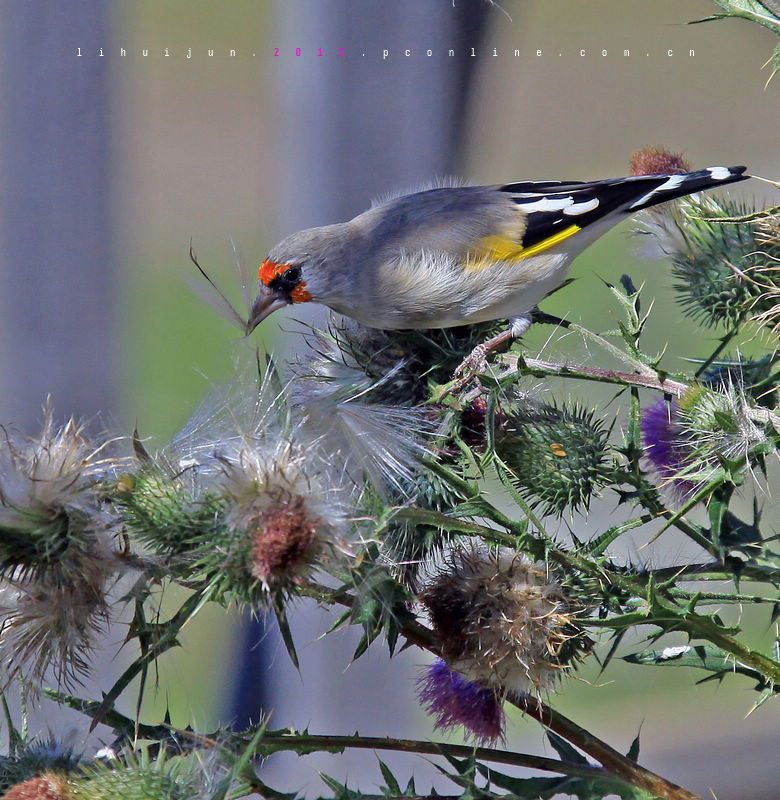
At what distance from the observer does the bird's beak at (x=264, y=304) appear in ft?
4.71

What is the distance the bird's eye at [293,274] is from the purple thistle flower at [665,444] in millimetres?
640

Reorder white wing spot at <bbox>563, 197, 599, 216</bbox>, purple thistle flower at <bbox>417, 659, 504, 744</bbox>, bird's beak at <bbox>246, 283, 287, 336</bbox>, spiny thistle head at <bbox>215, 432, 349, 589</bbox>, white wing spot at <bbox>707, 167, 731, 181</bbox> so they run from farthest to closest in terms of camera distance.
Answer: white wing spot at <bbox>563, 197, 599, 216</bbox>
bird's beak at <bbox>246, 283, 287, 336</bbox>
white wing spot at <bbox>707, 167, 731, 181</bbox>
purple thistle flower at <bbox>417, 659, 504, 744</bbox>
spiny thistle head at <bbox>215, 432, 349, 589</bbox>

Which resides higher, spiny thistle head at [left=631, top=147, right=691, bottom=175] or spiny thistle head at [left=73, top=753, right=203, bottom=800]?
spiny thistle head at [left=631, top=147, right=691, bottom=175]

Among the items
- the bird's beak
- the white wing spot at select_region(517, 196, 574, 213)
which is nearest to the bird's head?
the bird's beak

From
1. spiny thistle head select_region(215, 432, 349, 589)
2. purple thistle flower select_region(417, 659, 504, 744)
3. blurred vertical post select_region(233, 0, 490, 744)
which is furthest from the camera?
blurred vertical post select_region(233, 0, 490, 744)

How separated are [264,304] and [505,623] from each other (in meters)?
0.73

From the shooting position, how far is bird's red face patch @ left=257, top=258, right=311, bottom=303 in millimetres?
1486

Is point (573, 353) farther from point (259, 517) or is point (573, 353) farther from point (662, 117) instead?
point (662, 117)

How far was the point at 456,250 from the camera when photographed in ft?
5.11

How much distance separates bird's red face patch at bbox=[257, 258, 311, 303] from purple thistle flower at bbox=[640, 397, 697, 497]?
0.63 m

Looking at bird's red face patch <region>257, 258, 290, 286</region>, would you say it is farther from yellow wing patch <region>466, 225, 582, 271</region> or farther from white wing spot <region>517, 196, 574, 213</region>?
white wing spot <region>517, 196, 574, 213</region>

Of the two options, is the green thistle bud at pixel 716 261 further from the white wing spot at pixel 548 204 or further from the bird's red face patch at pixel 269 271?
the bird's red face patch at pixel 269 271

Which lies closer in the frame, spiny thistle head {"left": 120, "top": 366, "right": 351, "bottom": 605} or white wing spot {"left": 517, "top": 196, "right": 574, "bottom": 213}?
spiny thistle head {"left": 120, "top": 366, "right": 351, "bottom": 605}

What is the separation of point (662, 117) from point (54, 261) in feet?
21.3
